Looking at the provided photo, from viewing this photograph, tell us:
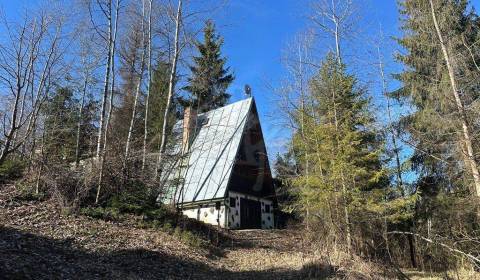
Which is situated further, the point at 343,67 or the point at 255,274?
the point at 343,67

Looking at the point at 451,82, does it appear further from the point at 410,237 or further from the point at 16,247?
the point at 16,247

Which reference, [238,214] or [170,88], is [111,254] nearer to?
[170,88]

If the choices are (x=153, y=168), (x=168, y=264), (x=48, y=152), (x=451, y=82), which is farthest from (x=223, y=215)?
(x=451, y=82)

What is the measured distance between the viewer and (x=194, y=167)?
23.8m

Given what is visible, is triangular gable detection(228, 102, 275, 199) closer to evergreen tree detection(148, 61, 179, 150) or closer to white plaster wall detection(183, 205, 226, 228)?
white plaster wall detection(183, 205, 226, 228)

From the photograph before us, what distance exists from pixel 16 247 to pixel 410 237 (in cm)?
1247

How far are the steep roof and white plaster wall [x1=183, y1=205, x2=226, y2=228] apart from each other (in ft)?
1.96

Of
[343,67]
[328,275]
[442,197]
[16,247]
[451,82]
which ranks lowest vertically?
[328,275]

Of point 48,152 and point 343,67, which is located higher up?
point 343,67

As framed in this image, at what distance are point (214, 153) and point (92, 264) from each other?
14.3 meters

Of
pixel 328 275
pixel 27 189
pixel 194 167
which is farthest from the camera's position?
pixel 194 167

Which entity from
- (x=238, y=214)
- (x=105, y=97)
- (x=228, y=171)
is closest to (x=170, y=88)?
(x=105, y=97)

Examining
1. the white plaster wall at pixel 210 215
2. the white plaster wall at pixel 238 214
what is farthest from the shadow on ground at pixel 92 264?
the white plaster wall at pixel 238 214

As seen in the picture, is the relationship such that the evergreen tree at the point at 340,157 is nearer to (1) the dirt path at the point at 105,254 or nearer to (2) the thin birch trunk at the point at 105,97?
(1) the dirt path at the point at 105,254
